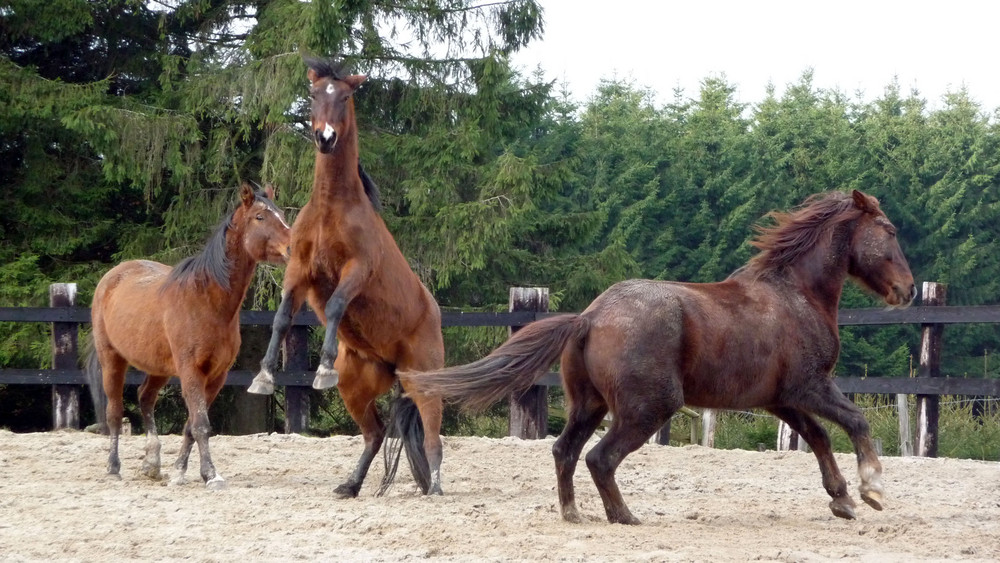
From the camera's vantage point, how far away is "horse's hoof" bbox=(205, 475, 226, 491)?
6359mm

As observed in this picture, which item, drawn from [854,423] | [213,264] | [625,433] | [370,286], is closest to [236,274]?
[213,264]

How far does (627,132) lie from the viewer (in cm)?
2641

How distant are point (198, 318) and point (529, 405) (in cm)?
402

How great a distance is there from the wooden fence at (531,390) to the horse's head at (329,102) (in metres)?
3.77

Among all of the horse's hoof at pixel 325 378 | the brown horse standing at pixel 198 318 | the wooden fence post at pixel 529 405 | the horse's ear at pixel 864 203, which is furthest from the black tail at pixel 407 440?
the wooden fence post at pixel 529 405

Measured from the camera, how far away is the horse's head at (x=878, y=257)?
606 centimetres

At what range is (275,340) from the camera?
20.2 ft

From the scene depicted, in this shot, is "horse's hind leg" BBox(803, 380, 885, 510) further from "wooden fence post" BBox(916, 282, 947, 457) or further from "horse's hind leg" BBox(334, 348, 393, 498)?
"wooden fence post" BBox(916, 282, 947, 457)

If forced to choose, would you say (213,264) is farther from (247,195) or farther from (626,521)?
(626,521)

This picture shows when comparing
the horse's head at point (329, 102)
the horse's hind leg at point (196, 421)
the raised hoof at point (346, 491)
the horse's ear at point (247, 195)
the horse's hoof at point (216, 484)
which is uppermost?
the horse's head at point (329, 102)

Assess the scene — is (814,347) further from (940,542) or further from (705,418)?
(705,418)

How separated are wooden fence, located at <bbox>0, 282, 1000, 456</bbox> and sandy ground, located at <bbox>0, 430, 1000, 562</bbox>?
1136 mm

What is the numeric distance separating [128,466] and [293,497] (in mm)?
2235

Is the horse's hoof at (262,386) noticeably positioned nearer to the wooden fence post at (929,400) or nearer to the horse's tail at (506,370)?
the horse's tail at (506,370)
